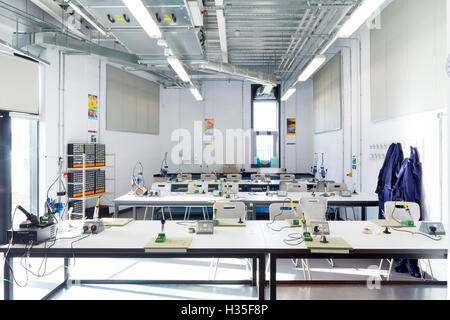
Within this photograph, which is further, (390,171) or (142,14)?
(390,171)

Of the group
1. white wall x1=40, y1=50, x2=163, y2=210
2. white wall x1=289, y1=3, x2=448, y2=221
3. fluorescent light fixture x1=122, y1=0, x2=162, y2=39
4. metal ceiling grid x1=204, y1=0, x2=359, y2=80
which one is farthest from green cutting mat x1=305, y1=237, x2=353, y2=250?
white wall x1=40, y1=50, x2=163, y2=210

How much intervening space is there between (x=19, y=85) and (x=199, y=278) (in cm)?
442

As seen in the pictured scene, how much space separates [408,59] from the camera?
3.84 metres

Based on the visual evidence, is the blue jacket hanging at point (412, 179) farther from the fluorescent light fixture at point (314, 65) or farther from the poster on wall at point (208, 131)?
the poster on wall at point (208, 131)

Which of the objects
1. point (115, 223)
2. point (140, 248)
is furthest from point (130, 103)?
point (140, 248)

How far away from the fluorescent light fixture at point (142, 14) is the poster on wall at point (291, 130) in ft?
22.2

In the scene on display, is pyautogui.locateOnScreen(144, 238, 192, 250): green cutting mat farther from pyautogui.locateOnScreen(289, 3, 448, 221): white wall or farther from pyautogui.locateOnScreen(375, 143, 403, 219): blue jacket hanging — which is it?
pyautogui.locateOnScreen(375, 143, 403, 219): blue jacket hanging

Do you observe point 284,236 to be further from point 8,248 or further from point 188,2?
point 188,2

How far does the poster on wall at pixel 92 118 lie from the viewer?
6242 mm

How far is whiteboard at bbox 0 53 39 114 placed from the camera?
13.8 feet

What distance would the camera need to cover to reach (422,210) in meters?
3.54

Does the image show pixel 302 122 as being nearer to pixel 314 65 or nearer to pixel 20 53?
pixel 314 65
